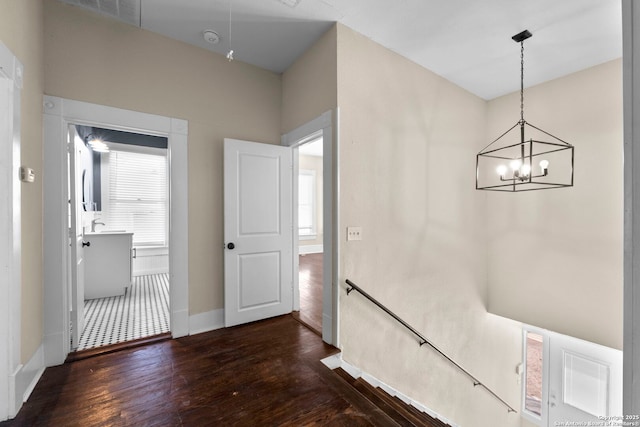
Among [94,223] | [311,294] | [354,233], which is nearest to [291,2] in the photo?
[354,233]

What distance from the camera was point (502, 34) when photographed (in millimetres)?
2547

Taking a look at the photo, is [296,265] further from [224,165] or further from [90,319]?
[90,319]

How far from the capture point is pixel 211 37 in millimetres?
2578

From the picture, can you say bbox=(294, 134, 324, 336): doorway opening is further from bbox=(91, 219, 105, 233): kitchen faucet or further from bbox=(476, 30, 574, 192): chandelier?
bbox=(91, 219, 105, 233): kitchen faucet

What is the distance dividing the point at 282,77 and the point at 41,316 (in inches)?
127

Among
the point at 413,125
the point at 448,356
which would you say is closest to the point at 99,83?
the point at 413,125

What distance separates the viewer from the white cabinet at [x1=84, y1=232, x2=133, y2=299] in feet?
12.1

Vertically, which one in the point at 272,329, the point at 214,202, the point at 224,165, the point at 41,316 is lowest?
the point at 272,329

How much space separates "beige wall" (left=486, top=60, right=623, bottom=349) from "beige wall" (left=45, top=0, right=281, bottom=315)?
362 centimetres

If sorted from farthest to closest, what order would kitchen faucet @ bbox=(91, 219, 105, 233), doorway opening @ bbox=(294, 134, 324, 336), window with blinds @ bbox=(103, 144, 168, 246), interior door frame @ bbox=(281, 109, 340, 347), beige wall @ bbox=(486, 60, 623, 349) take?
doorway opening @ bbox=(294, 134, 324, 336)
window with blinds @ bbox=(103, 144, 168, 246)
kitchen faucet @ bbox=(91, 219, 105, 233)
beige wall @ bbox=(486, 60, 623, 349)
interior door frame @ bbox=(281, 109, 340, 347)

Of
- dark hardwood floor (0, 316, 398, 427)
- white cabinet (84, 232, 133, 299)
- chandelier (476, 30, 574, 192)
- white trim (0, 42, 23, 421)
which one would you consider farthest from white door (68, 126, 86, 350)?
chandelier (476, 30, 574, 192)

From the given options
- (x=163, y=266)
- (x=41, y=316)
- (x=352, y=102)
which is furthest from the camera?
(x=163, y=266)

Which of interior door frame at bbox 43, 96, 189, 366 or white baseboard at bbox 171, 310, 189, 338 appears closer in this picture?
interior door frame at bbox 43, 96, 189, 366
